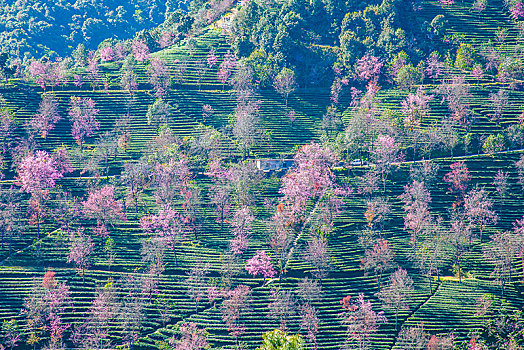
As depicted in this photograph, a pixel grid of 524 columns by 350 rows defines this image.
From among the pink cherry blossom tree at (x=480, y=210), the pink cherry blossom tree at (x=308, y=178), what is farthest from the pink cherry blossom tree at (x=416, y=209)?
the pink cherry blossom tree at (x=308, y=178)

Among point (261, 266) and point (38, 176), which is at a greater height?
point (38, 176)

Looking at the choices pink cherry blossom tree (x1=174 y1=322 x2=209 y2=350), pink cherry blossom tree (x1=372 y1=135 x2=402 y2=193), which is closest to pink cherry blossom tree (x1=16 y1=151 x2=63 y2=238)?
pink cherry blossom tree (x1=174 y1=322 x2=209 y2=350)

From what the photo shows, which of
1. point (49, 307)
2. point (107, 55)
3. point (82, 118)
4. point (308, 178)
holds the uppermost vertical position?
point (107, 55)

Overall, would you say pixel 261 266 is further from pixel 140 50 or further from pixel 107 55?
pixel 107 55

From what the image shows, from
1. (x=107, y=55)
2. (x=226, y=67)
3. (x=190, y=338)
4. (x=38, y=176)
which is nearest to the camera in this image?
(x=190, y=338)

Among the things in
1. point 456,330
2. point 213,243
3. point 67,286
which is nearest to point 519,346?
point 456,330

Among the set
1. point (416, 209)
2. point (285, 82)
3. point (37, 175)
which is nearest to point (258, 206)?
point (416, 209)

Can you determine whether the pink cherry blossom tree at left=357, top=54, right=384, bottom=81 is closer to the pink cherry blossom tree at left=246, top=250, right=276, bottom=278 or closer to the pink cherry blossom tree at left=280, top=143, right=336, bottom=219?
the pink cherry blossom tree at left=280, top=143, right=336, bottom=219

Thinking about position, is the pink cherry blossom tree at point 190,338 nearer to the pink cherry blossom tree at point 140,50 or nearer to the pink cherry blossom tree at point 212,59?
the pink cherry blossom tree at point 212,59
